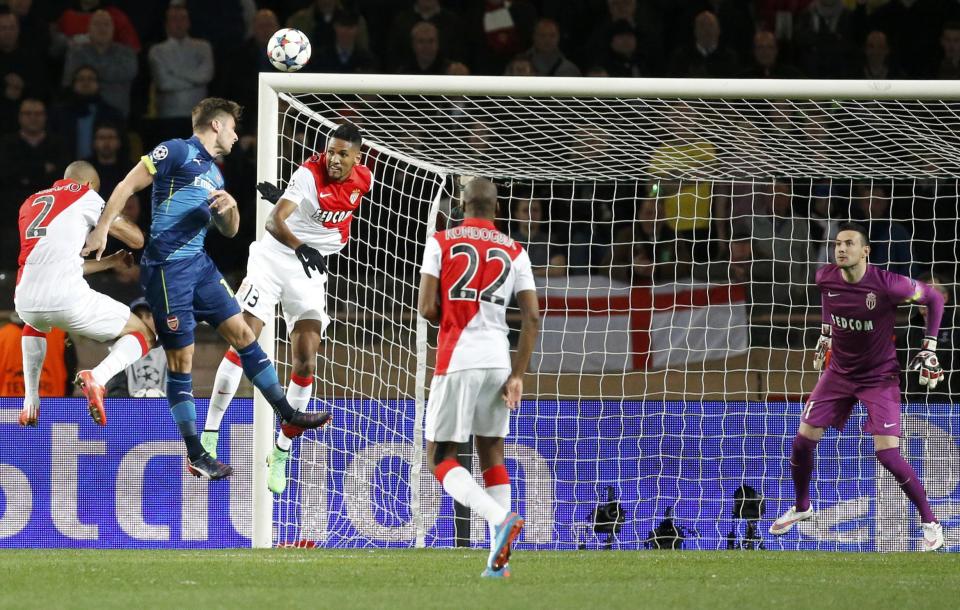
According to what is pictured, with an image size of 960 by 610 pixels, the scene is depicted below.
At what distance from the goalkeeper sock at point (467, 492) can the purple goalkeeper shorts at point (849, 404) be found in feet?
11.2

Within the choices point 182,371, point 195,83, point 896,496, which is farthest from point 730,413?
point 195,83

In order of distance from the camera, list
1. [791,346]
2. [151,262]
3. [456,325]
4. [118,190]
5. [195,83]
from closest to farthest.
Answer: [456,325] < [118,190] < [151,262] < [791,346] < [195,83]

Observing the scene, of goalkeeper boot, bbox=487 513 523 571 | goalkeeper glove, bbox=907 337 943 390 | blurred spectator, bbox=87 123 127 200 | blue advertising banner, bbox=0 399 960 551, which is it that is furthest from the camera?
blurred spectator, bbox=87 123 127 200

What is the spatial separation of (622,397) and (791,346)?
165 cm

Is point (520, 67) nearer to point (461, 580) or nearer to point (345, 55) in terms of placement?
point (345, 55)

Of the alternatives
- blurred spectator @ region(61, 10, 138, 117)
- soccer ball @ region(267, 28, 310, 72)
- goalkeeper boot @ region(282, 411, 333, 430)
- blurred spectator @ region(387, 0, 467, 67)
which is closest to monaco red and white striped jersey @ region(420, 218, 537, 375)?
goalkeeper boot @ region(282, 411, 333, 430)

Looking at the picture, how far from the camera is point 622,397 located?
10688mm

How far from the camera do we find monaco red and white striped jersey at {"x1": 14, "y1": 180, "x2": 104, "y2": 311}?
8.62 metres

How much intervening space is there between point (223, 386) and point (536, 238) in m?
3.83

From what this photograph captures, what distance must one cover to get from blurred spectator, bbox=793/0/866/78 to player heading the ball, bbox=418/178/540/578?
314 inches

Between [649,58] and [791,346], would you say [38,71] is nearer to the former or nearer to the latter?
[649,58]

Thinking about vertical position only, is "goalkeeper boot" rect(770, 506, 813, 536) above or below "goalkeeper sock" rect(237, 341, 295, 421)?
below

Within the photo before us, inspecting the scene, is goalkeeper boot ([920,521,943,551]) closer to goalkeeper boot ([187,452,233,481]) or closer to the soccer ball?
goalkeeper boot ([187,452,233,481])

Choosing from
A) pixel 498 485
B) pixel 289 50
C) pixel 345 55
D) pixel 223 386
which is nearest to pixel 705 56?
pixel 345 55
